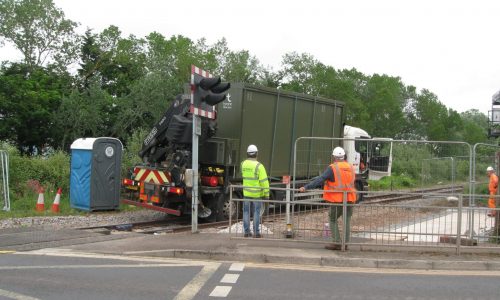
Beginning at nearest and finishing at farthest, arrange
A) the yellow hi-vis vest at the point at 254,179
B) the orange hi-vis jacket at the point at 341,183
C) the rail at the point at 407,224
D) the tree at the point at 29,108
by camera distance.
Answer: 1. the rail at the point at 407,224
2. the orange hi-vis jacket at the point at 341,183
3. the yellow hi-vis vest at the point at 254,179
4. the tree at the point at 29,108

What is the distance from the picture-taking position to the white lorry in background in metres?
12.0

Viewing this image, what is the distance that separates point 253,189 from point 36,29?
135 ft

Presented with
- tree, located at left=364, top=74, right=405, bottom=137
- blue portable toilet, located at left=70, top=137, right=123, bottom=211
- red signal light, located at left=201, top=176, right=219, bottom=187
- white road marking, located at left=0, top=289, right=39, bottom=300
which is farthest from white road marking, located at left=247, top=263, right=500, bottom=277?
tree, located at left=364, top=74, right=405, bottom=137

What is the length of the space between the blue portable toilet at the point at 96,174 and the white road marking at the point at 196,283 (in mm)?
6760

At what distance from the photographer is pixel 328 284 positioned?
6691mm

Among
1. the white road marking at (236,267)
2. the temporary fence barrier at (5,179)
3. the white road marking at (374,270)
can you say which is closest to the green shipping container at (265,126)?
the white road marking at (236,267)

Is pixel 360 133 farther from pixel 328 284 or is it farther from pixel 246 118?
pixel 328 284

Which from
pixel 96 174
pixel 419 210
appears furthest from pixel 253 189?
pixel 96 174

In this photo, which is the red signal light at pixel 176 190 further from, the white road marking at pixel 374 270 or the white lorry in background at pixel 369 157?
the white road marking at pixel 374 270

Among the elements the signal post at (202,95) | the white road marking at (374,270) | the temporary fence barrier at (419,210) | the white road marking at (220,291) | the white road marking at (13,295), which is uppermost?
the signal post at (202,95)

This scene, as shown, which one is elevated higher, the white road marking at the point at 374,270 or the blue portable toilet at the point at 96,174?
the blue portable toilet at the point at 96,174

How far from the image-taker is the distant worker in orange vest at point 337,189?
8.72 meters

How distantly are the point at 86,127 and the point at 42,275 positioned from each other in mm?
25980

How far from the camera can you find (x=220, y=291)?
20.4 feet
